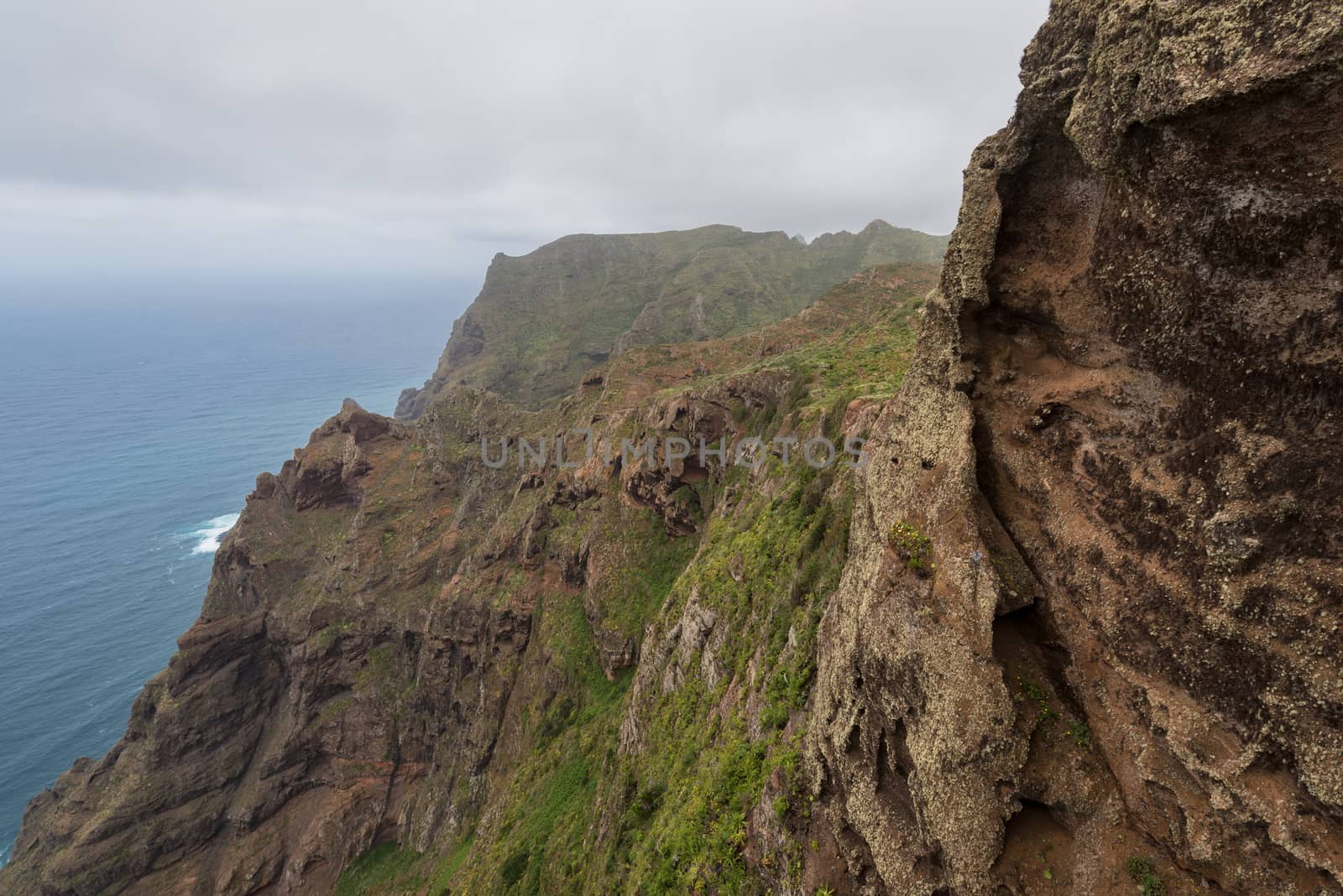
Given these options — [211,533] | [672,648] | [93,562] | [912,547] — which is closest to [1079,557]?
[912,547]

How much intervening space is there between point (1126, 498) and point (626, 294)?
526 feet

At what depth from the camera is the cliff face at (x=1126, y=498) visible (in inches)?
247

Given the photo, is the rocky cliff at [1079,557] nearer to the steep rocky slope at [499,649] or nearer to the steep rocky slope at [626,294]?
the steep rocky slope at [499,649]

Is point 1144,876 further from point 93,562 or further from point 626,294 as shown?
point 626,294

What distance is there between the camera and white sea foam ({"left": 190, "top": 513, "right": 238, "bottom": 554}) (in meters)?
112

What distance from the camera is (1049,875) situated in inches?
331

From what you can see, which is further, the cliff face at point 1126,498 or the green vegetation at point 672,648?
the green vegetation at point 672,648

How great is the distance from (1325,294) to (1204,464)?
2.32 metres

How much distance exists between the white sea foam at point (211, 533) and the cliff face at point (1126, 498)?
13744cm

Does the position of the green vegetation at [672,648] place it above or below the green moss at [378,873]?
above

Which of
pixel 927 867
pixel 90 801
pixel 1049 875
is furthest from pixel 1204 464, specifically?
pixel 90 801

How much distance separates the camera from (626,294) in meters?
161

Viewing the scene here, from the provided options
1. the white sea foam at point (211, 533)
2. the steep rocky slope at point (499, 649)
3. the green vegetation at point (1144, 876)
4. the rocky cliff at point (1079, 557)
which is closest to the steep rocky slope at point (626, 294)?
the steep rocky slope at point (499, 649)

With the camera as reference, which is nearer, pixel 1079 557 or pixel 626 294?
pixel 1079 557
